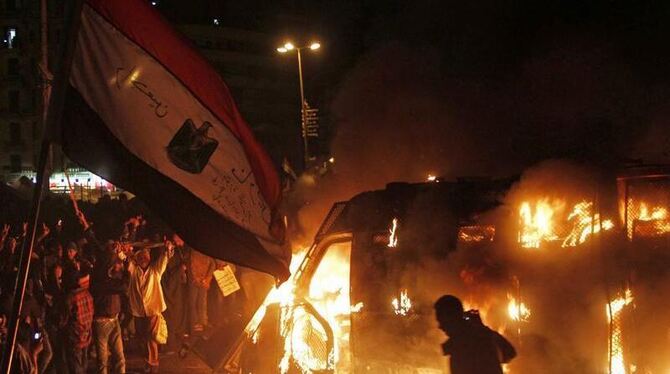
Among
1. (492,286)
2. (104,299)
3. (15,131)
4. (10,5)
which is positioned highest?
(10,5)

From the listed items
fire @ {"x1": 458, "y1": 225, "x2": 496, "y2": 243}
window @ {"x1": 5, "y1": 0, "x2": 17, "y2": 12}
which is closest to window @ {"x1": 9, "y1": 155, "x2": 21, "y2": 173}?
window @ {"x1": 5, "y1": 0, "x2": 17, "y2": 12}

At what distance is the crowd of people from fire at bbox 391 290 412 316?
3.33 m

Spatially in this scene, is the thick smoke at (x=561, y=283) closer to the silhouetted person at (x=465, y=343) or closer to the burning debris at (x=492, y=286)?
the burning debris at (x=492, y=286)

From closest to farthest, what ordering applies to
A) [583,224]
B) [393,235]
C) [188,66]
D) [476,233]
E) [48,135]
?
1. [48,135]
2. [188,66]
3. [583,224]
4. [476,233]
5. [393,235]

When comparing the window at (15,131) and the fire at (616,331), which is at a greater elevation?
the window at (15,131)

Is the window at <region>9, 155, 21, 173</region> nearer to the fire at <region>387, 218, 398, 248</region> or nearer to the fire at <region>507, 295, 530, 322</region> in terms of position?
the fire at <region>387, 218, 398, 248</region>

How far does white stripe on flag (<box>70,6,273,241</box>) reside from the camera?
334cm

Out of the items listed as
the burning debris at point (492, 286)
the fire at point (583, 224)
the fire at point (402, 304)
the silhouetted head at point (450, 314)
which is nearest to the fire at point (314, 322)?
the burning debris at point (492, 286)

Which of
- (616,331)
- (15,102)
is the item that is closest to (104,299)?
(616,331)

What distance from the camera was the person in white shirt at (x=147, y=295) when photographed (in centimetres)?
978

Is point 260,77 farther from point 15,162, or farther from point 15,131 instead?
point 15,162

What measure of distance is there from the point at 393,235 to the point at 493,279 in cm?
94

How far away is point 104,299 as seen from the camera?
8750 millimetres

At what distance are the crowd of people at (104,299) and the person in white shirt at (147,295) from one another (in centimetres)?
1
